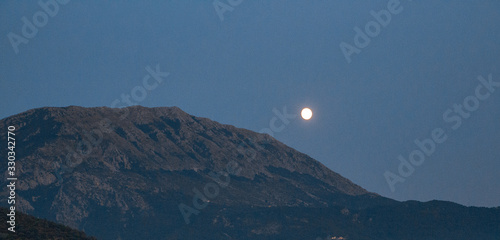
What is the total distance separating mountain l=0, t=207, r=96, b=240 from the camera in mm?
69562

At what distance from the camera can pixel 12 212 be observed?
74000 millimetres

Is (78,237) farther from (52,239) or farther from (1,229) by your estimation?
(1,229)

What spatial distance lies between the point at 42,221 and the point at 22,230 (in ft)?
14.2

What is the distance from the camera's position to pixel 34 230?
71.6m

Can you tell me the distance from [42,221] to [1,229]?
647cm

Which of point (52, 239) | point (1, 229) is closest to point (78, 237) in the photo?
point (52, 239)

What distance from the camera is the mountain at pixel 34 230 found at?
228ft

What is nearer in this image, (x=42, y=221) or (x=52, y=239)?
(x=52, y=239)

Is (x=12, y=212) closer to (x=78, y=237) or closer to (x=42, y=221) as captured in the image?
(x=42, y=221)

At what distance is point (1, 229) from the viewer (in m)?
69.2

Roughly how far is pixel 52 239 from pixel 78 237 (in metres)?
2.94

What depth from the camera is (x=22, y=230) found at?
71000 mm

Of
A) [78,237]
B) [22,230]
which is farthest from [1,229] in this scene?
[78,237]

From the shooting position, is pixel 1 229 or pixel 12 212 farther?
pixel 12 212
